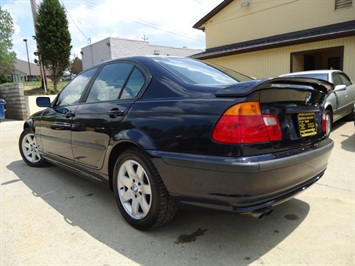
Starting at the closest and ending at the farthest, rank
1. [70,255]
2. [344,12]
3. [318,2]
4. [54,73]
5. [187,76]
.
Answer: [70,255] < [187,76] < [344,12] < [318,2] < [54,73]

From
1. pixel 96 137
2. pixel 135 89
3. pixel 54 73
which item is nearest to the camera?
pixel 135 89

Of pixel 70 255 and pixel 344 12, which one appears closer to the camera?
pixel 70 255

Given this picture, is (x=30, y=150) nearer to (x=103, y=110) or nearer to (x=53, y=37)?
(x=103, y=110)

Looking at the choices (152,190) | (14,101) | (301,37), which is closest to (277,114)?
(152,190)

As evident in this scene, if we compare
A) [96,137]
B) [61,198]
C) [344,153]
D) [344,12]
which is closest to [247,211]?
[96,137]

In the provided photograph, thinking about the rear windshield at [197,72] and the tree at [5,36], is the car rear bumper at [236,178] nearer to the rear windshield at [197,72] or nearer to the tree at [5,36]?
the rear windshield at [197,72]

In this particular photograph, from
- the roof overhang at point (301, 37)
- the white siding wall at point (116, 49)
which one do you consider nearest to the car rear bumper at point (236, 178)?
the roof overhang at point (301, 37)

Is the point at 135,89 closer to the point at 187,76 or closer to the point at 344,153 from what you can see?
the point at 187,76

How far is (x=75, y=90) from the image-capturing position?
3.60 metres

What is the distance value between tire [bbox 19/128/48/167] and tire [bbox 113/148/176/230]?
2434mm

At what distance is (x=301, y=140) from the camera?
85.5 inches

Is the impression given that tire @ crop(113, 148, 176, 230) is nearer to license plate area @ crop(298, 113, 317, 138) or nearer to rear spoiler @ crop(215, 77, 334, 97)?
rear spoiler @ crop(215, 77, 334, 97)

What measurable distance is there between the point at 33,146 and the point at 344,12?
500 inches

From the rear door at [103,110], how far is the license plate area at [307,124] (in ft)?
4.57
